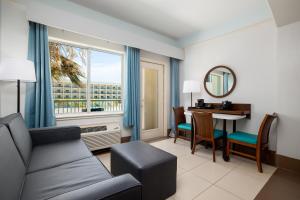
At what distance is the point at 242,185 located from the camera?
184 centimetres

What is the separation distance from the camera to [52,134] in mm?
1976

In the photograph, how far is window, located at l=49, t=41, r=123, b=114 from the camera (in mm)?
2664

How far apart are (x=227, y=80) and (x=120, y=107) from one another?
2.46m

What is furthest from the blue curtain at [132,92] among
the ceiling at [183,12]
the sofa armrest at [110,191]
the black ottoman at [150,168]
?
the sofa armrest at [110,191]

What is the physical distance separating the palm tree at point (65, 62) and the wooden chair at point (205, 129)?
2.37 m

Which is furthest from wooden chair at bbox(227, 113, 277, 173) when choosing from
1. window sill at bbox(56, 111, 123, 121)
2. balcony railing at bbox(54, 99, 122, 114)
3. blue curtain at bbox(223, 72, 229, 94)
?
balcony railing at bbox(54, 99, 122, 114)

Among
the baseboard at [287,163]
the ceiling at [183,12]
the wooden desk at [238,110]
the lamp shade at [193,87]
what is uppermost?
the ceiling at [183,12]

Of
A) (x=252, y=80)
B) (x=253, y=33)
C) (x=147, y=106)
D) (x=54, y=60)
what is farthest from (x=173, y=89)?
(x=54, y=60)

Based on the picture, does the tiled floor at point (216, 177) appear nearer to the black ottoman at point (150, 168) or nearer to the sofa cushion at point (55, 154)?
the black ottoman at point (150, 168)

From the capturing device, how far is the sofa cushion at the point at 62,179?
100 centimetres

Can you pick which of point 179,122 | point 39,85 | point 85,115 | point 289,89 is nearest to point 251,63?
point 289,89

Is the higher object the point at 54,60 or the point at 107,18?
the point at 107,18

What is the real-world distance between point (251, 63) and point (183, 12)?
1652 mm

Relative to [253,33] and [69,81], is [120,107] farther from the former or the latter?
[253,33]
